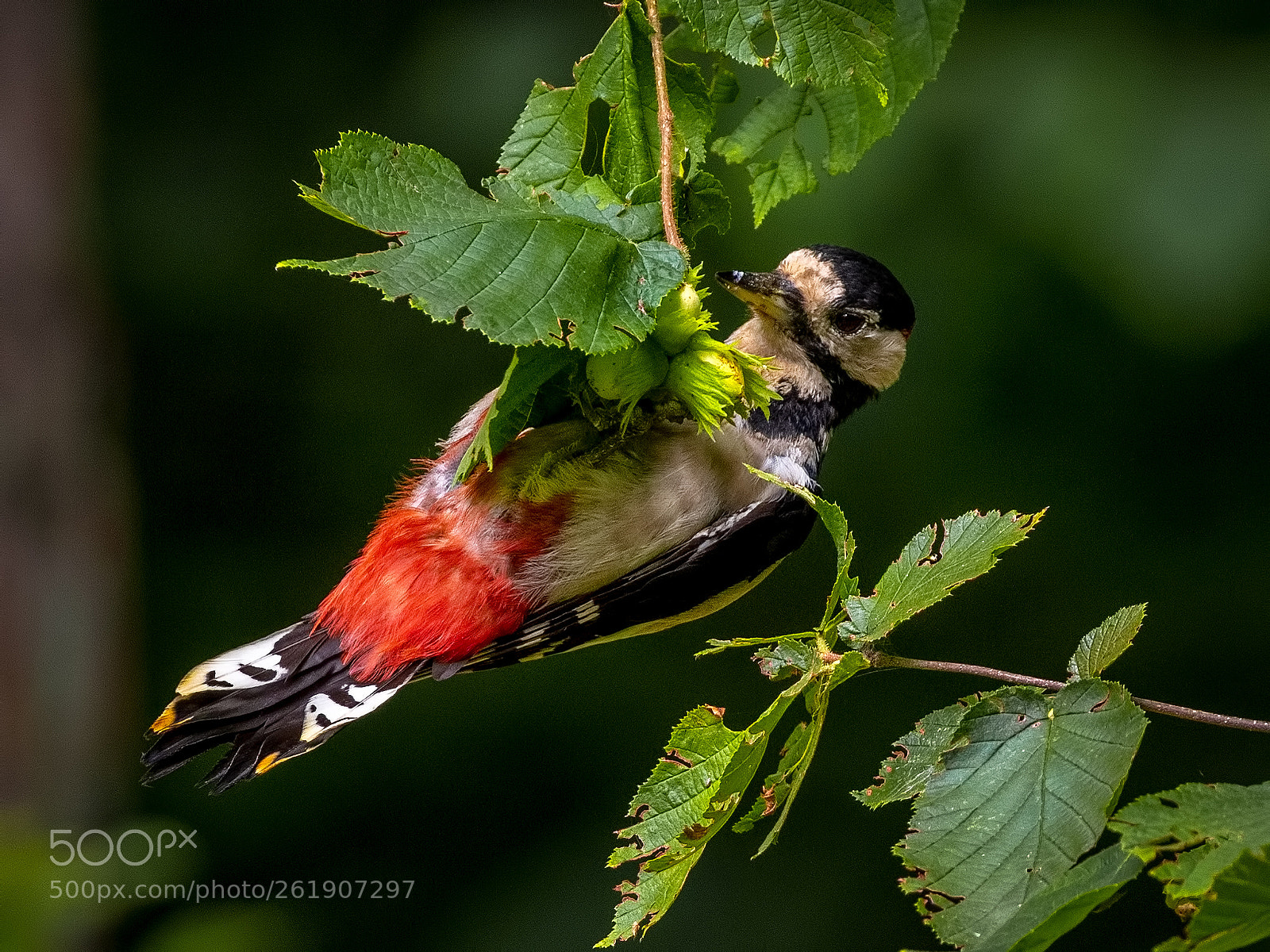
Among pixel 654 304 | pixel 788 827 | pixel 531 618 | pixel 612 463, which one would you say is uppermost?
pixel 654 304

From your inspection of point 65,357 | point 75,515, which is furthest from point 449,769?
point 65,357

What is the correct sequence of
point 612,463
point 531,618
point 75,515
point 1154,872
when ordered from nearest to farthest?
point 1154,872, point 612,463, point 531,618, point 75,515

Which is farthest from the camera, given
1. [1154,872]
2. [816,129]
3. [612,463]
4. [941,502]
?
[941,502]

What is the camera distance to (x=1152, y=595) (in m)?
4.48

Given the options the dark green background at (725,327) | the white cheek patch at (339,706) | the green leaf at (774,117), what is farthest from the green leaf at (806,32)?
the dark green background at (725,327)

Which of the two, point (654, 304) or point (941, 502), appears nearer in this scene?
point (654, 304)

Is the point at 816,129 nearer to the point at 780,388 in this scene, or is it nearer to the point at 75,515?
the point at 780,388

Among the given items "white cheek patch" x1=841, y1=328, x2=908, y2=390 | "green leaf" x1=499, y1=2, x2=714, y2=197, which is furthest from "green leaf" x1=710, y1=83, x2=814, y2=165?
"white cheek patch" x1=841, y1=328, x2=908, y2=390

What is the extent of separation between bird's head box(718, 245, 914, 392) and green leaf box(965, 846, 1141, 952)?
4.81 ft

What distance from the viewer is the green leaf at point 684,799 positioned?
1.55m

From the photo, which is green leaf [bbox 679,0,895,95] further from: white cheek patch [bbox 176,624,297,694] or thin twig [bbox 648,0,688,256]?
white cheek patch [bbox 176,624,297,694]

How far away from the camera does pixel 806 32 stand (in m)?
1.92

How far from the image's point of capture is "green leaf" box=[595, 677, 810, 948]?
1546mm

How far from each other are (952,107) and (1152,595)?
184cm
